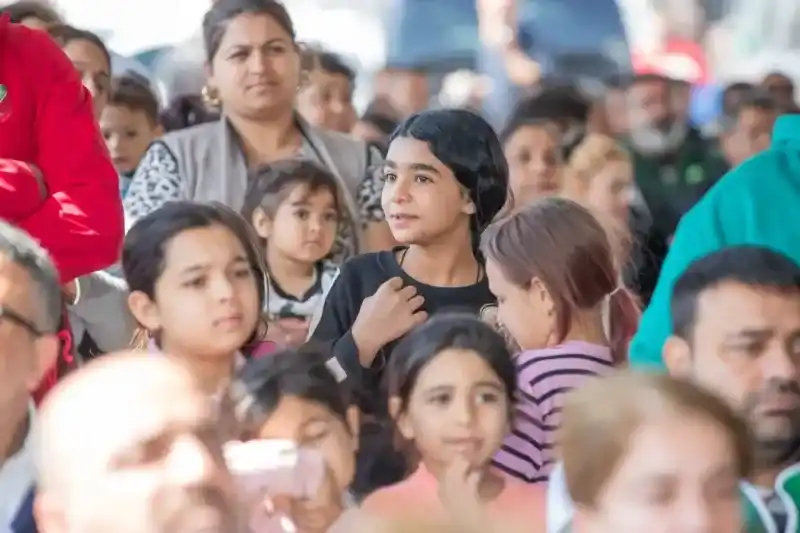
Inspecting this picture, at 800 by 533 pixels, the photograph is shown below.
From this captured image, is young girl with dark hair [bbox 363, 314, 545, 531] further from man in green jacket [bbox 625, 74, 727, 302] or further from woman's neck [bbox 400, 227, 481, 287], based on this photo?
man in green jacket [bbox 625, 74, 727, 302]

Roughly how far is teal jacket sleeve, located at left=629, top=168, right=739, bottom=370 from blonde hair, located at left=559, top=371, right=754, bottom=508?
0.57ft

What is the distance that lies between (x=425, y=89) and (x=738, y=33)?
0.46 meters

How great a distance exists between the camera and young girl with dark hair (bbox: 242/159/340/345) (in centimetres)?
132

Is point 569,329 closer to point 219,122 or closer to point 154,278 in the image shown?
point 154,278

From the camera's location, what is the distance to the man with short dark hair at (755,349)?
2.94 ft

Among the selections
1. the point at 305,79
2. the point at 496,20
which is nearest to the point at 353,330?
the point at 305,79

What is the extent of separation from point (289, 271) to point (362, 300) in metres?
0.19

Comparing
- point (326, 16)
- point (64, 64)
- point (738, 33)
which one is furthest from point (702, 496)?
point (738, 33)

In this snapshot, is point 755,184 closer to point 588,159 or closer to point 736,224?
point 736,224

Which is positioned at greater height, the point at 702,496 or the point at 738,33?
the point at 738,33

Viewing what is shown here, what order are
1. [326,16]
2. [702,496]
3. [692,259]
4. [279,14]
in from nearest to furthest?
[702,496] < [692,259] < [279,14] < [326,16]

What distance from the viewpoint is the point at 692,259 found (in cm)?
99

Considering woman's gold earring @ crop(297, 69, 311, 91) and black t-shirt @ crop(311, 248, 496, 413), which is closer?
black t-shirt @ crop(311, 248, 496, 413)

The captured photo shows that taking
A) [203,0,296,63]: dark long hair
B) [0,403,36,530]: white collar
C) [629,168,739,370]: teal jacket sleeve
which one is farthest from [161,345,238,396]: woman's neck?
[203,0,296,63]: dark long hair
